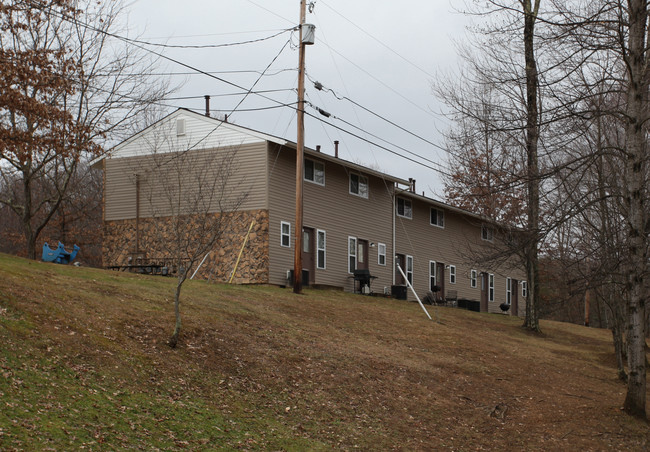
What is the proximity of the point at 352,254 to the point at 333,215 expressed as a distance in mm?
2045

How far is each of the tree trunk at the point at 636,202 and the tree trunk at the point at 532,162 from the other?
1.69 m

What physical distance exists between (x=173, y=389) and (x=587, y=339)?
21.6m

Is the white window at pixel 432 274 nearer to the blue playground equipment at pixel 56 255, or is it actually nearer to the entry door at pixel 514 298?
the entry door at pixel 514 298

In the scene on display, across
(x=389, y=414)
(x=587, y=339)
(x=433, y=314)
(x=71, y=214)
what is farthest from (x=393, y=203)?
(x=389, y=414)

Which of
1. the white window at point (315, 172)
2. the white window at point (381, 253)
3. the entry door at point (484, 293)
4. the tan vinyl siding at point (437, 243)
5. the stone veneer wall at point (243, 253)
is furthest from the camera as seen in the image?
the entry door at point (484, 293)

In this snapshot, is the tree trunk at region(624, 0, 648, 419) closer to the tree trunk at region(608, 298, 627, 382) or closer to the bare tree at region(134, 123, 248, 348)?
the tree trunk at region(608, 298, 627, 382)

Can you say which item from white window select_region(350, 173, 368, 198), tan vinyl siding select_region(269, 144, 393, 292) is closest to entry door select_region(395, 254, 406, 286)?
tan vinyl siding select_region(269, 144, 393, 292)

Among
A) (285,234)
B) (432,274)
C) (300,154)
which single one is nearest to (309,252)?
(285,234)

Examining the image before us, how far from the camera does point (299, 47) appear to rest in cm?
2395

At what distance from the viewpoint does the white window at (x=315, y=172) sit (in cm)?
2766

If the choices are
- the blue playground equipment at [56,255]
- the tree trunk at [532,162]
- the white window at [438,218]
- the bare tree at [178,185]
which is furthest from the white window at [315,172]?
the white window at [438,218]

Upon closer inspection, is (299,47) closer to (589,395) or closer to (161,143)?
(161,143)

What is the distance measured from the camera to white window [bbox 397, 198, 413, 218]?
33519 millimetres

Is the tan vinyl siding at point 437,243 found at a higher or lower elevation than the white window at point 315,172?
lower
